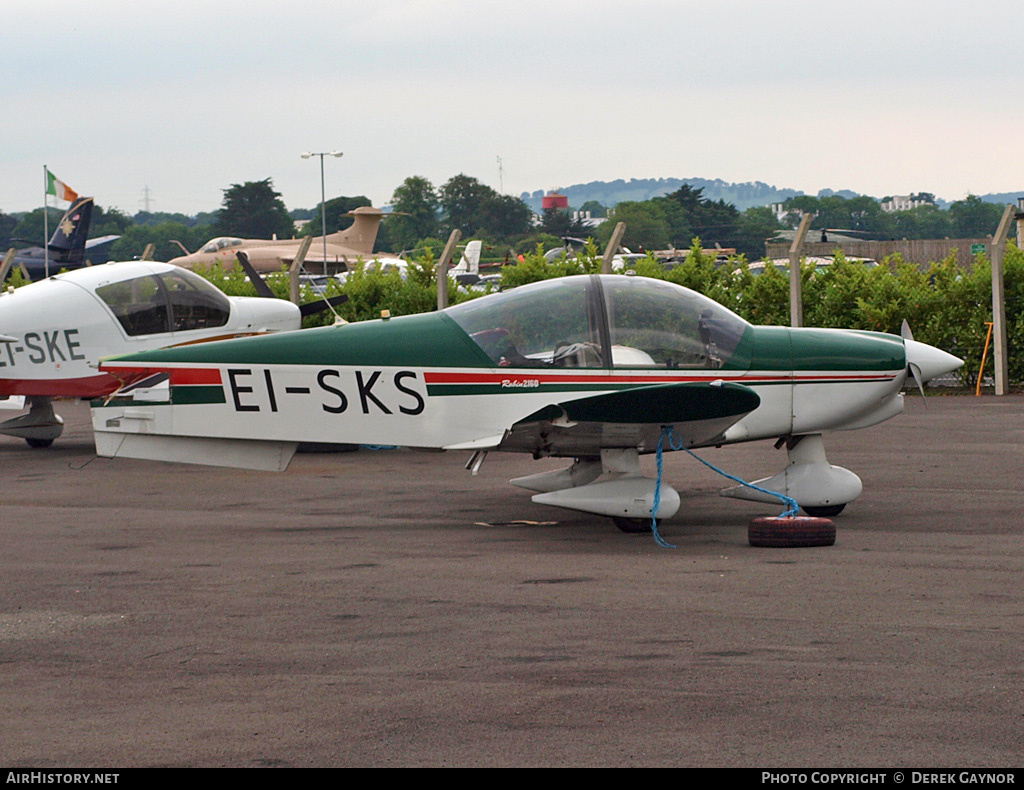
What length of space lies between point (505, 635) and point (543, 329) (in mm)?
3319

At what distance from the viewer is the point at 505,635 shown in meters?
5.99

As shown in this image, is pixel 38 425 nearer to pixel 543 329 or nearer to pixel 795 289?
pixel 543 329

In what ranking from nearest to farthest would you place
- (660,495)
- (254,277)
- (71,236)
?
(660,495)
(254,277)
(71,236)

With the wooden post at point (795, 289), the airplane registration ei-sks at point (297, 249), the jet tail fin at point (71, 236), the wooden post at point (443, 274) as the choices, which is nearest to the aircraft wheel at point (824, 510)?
the wooden post at point (795, 289)

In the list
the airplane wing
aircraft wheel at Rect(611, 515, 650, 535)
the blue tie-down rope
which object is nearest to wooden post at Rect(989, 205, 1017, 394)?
the blue tie-down rope

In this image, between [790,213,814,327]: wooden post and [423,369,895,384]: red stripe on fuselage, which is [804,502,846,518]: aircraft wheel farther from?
[790,213,814,327]: wooden post

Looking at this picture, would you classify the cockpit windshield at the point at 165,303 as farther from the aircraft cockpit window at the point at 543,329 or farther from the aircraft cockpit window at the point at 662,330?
the aircraft cockpit window at the point at 662,330

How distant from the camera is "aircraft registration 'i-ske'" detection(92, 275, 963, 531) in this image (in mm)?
8734

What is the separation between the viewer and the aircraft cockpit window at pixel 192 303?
594 inches

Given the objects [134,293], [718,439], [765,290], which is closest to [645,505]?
[718,439]

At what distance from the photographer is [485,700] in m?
4.96

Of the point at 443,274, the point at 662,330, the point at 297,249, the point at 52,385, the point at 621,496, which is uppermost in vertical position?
the point at 297,249

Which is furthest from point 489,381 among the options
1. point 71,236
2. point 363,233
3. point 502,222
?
point 502,222

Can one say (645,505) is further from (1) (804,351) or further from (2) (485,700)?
(2) (485,700)
